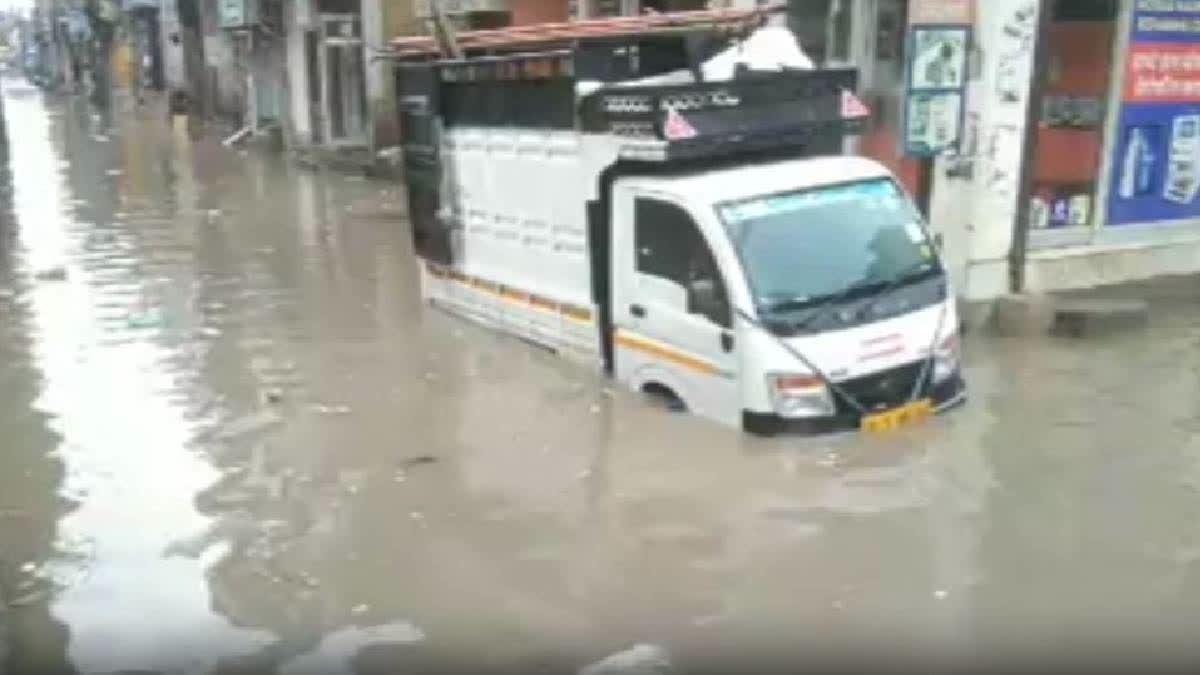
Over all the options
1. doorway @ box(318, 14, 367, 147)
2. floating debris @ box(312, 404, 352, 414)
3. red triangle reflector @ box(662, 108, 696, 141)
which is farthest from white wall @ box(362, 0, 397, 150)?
red triangle reflector @ box(662, 108, 696, 141)

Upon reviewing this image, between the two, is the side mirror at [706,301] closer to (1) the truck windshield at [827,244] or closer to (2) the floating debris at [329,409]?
(1) the truck windshield at [827,244]

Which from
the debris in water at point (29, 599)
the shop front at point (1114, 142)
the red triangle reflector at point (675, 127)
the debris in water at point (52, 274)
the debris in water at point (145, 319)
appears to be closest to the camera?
the debris in water at point (29, 599)

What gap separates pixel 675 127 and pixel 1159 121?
682 cm

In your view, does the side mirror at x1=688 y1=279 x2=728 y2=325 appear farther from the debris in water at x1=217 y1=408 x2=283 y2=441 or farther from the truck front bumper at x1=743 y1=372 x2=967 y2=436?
the debris in water at x1=217 y1=408 x2=283 y2=441

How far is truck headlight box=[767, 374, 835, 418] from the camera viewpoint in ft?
26.8

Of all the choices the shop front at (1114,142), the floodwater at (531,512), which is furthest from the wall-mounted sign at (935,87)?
the floodwater at (531,512)

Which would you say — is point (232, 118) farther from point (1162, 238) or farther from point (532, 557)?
point (532, 557)

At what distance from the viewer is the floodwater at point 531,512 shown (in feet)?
19.7

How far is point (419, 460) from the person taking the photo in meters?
8.59

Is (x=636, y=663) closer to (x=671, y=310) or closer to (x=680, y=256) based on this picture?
(x=671, y=310)

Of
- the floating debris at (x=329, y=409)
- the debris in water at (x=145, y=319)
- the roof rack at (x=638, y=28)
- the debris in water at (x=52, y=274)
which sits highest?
the roof rack at (x=638, y=28)

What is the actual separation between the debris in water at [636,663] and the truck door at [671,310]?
2822 millimetres

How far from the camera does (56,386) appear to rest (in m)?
10.6

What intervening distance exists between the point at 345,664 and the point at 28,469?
12.8 ft
